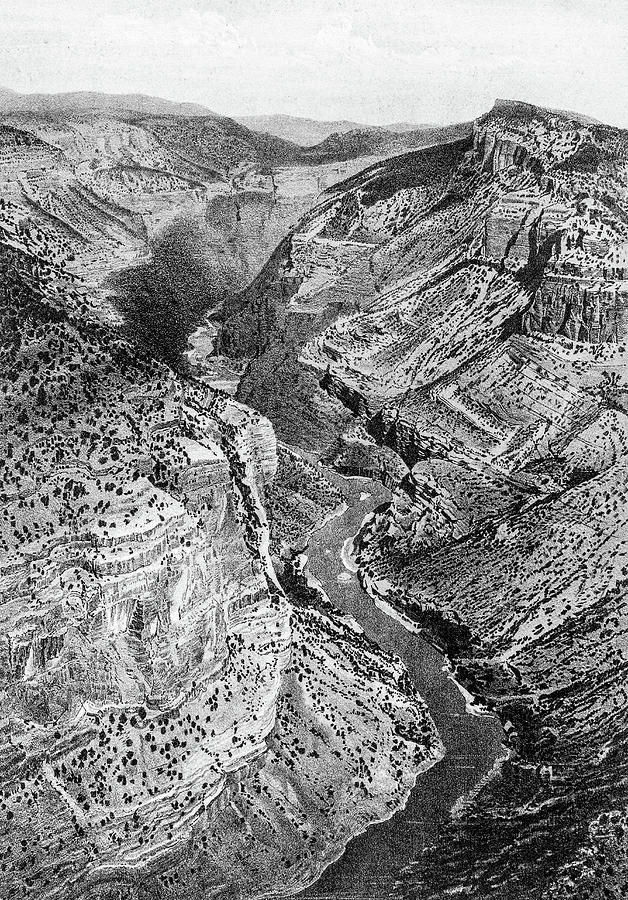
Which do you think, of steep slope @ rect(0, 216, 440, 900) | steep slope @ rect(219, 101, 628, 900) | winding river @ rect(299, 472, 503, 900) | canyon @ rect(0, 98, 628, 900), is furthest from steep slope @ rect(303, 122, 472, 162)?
steep slope @ rect(0, 216, 440, 900)

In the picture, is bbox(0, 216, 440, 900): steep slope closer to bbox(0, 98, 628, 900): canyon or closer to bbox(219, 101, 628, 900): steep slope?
bbox(0, 98, 628, 900): canyon

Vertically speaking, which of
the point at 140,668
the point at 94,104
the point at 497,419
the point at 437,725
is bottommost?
the point at 437,725

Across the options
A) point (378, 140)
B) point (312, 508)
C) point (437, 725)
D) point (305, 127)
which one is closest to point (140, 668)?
point (437, 725)

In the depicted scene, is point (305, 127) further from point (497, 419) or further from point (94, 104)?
point (497, 419)

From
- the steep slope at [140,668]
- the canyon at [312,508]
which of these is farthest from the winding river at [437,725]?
the steep slope at [140,668]

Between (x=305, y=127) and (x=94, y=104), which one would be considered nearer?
(x=94, y=104)
